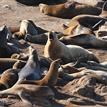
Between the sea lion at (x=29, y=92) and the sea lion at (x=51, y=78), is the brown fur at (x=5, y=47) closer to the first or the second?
the sea lion at (x=51, y=78)

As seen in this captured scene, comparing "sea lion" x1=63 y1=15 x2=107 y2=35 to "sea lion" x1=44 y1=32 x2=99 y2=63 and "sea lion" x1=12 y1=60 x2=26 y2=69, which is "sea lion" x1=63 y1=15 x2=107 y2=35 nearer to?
"sea lion" x1=44 y1=32 x2=99 y2=63

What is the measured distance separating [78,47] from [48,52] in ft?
2.52

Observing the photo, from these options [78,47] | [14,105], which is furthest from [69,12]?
[14,105]

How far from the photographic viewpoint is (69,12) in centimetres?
1506

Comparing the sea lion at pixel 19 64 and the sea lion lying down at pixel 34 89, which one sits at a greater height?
the sea lion lying down at pixel 34 89

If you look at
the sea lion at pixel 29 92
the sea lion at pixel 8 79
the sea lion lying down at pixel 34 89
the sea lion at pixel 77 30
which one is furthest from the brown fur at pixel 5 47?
the sea lion at pixel 29 92

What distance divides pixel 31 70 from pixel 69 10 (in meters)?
6.07

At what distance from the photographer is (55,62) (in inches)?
353

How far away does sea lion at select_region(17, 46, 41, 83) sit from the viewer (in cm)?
901

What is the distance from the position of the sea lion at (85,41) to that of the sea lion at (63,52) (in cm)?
86

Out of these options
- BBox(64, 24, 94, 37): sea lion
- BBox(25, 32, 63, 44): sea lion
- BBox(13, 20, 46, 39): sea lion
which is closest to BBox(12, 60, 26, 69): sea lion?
BBox(25, 32, 63, 44): sea lion

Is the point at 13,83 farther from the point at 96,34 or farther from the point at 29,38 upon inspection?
the point at 96,34

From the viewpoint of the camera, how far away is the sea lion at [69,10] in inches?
591

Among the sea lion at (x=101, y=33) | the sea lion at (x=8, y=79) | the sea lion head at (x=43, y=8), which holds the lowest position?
the sea lion at (x=101, y=33)
